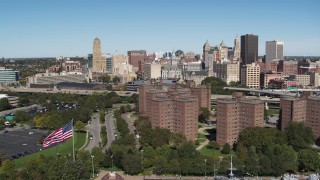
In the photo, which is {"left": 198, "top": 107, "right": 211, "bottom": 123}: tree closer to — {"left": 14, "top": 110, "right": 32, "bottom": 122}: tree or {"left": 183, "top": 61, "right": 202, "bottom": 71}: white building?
{"left": 14, "top": 110, "right": 32, "bottom": 122}: tree

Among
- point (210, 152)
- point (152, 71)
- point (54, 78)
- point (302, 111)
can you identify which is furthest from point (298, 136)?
point (54, 78)

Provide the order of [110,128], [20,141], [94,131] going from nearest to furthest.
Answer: [20,141], [94,131], [110,128]

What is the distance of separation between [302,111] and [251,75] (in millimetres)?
84438

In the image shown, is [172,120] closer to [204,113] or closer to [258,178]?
[204,113]

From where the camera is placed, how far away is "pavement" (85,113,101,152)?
63469mm

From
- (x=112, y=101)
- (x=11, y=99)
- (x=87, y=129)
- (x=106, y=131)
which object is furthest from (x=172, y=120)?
(x=11, y=99)

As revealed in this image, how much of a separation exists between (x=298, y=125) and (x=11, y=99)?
78.6 meters

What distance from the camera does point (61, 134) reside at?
4081 cm

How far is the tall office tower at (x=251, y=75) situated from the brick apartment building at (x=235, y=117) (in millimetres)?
88744

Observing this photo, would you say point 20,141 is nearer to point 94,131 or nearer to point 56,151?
point 56,151

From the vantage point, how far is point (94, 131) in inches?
2970

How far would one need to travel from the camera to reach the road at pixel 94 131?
6347 centimetres

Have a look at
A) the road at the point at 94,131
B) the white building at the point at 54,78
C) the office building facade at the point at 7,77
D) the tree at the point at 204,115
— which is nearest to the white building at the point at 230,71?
the white building at the point at 54,78

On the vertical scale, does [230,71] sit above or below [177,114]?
above
